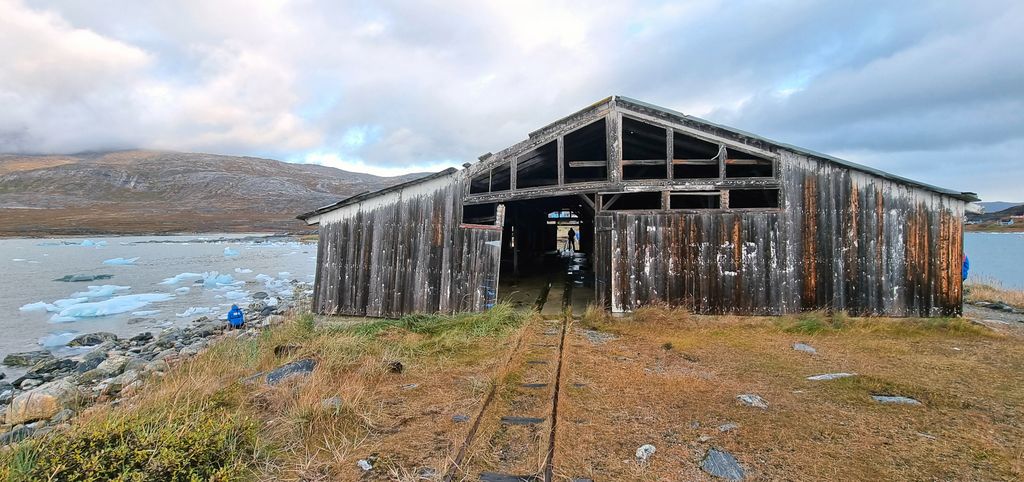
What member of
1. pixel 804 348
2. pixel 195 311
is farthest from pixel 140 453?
pixel 195 311

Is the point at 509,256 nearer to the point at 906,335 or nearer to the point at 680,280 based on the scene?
the point at 680,280

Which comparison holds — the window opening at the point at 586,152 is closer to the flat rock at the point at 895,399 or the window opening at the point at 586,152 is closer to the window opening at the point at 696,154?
the window opening at the point at 696,154

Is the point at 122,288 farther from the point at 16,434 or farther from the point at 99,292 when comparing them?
the point at 16,434

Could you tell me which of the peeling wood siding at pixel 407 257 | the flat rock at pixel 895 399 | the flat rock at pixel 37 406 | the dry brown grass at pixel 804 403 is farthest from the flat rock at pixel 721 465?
the flat rock at pixel 37 406

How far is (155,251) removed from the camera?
144 ft

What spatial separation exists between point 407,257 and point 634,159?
628 centimetres

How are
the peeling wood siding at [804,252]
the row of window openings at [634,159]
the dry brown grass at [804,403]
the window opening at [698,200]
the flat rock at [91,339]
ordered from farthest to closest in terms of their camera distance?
1. the flat rock at [91,339]
2. the window opening at [698,200]
3. the row of window openings at [634,159]
4. the peeling wood siding at [804,252]
5. the dry brown grass at [804,403]

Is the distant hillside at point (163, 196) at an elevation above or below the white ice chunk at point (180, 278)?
above

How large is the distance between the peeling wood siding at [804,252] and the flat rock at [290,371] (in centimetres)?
606

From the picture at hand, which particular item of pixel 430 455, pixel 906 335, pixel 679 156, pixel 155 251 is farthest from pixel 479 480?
pixel 155 251

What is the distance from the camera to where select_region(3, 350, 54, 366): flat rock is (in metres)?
11.6

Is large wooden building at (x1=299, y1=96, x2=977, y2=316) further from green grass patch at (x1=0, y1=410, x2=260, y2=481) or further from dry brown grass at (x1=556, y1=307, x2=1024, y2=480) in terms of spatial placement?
green grass patch at (x1=0, y1=410, x2=260, y2=481)

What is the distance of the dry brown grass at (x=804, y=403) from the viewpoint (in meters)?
4.08

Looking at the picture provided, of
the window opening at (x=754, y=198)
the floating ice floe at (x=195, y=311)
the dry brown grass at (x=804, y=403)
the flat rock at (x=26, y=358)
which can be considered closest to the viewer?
the dry brown grass at (x=804, y=403)
